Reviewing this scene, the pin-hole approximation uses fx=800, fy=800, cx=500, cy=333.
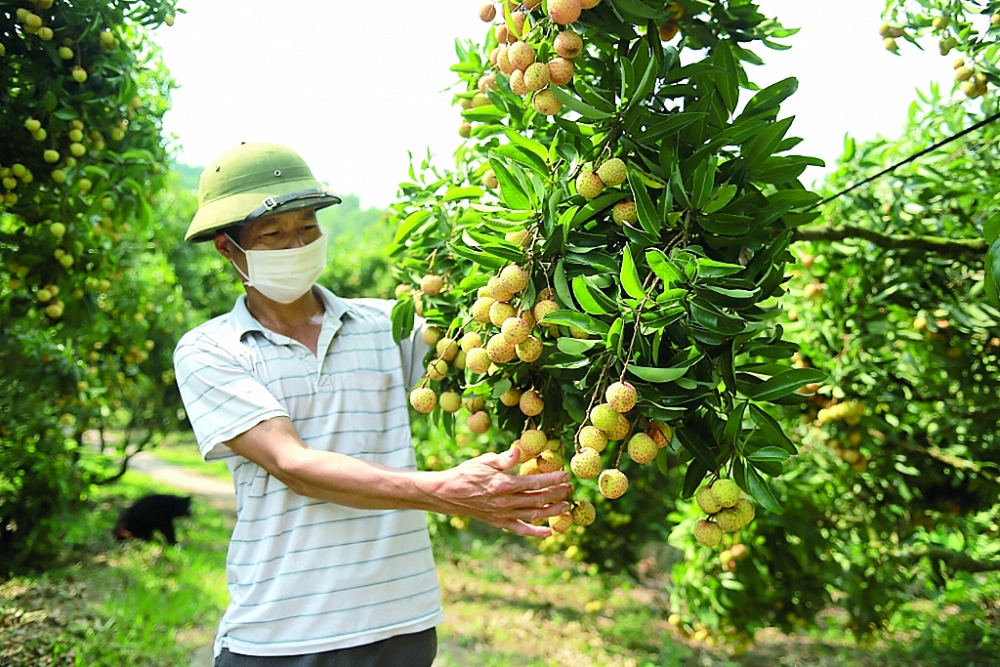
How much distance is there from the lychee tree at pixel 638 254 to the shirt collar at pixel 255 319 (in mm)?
531

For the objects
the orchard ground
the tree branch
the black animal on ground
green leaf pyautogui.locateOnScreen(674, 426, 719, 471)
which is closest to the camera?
green leaf pyautogui.locateOnScreen(674, 426, 719, 471)

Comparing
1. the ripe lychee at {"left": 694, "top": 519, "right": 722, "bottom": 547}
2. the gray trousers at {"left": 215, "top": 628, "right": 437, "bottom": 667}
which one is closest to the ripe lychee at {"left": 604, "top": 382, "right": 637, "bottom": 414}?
the ripe lychee at {"left": 694, "top": 519, "right": 722, "bottom": 547}

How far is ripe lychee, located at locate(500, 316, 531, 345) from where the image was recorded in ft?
3.45

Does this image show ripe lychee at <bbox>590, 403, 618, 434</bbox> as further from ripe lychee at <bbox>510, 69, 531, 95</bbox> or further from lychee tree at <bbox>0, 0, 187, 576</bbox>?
lychee tree at <bbox>0, 0, 187, 576</bbox>

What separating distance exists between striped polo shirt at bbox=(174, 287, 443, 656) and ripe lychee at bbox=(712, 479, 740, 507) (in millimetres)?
752

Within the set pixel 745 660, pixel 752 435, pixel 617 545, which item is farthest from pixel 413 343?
pixel 745 660

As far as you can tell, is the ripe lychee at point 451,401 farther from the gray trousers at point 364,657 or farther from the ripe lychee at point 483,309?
the gray trousers at point 364,657

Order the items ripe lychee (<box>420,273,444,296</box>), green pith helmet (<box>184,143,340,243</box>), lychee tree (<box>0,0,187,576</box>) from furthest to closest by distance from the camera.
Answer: lychee tree (<box>0,0,187,576</box>) < green pith helmet (<box>184,143,340,243</box>) < ripe lychee (<box>420,273,444,296</box>)

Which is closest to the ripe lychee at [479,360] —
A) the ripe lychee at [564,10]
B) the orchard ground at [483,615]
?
the ripe lychee at [564,10]

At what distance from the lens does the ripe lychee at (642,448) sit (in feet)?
3.36

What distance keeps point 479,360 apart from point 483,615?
4013mm

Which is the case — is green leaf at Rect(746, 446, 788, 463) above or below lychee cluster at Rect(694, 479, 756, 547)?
above

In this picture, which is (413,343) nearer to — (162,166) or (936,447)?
(162,166)

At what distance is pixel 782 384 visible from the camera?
1.08 meters
